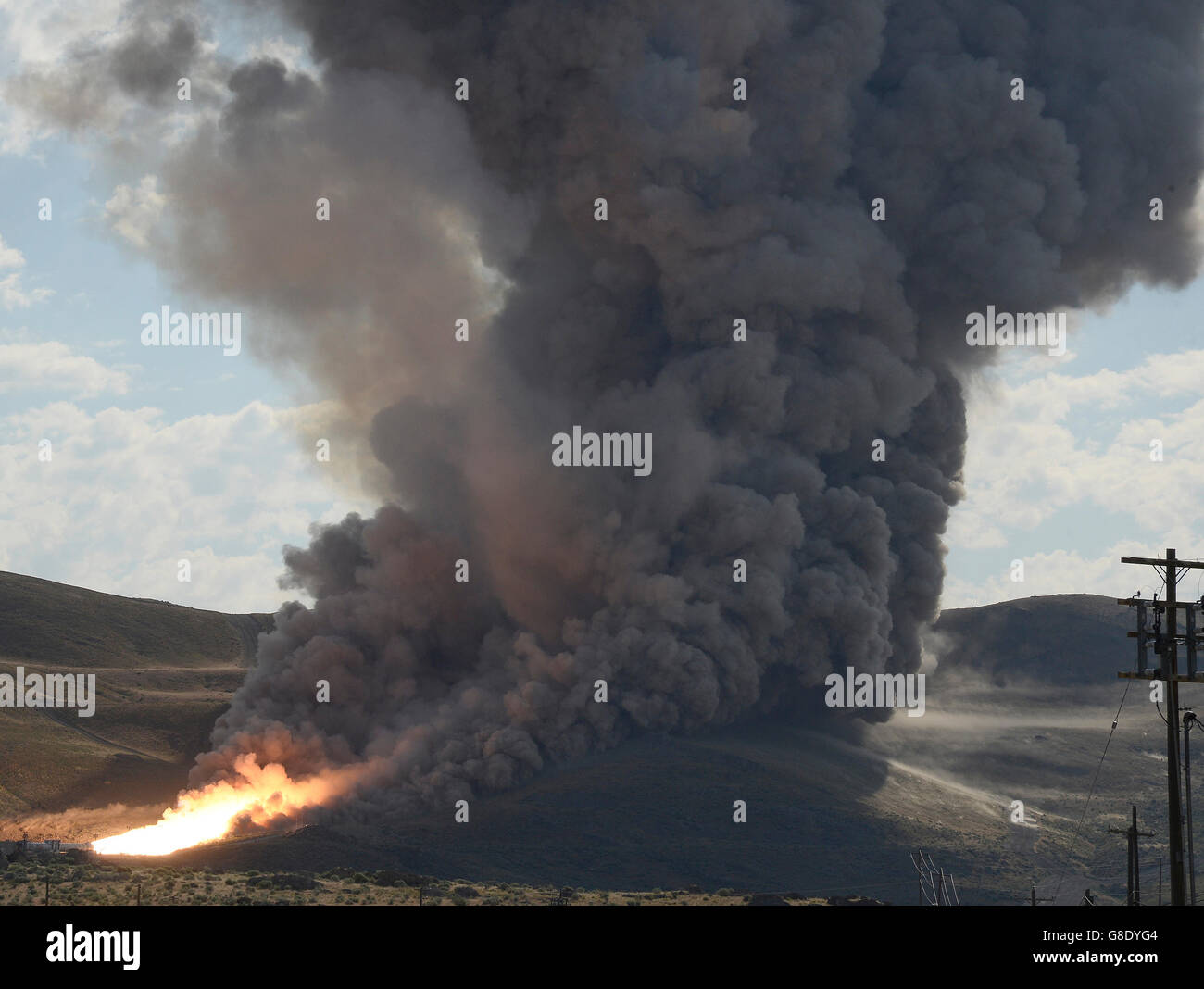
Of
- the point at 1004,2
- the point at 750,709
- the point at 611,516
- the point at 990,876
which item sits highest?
the point at 1004,2

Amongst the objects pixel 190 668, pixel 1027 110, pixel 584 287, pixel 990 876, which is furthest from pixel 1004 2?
pixel 190 668

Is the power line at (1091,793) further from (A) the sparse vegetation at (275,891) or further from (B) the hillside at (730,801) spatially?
(A) the sparse vegetation at (275,891)

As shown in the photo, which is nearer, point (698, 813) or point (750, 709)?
point (698, 813)

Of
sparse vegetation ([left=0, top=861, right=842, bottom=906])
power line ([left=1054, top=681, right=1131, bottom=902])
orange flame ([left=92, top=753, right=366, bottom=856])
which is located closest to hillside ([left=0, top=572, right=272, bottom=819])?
orange flame ([left=92, top=753, right=366, bottom=856])

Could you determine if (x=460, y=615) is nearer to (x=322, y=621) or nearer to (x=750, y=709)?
(x=322, y=621)

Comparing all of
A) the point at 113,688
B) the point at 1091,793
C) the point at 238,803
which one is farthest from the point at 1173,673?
the point at 113,688

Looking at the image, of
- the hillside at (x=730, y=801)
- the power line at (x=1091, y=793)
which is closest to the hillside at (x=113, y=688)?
the hillside at (x=730, y=801)
